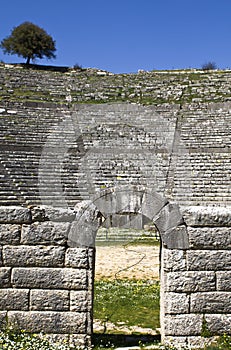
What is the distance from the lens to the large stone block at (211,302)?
530 centimetres

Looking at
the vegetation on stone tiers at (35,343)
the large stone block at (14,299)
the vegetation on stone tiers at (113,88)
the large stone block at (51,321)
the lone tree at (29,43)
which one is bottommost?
the vegetation on stone tiers at (35,343)

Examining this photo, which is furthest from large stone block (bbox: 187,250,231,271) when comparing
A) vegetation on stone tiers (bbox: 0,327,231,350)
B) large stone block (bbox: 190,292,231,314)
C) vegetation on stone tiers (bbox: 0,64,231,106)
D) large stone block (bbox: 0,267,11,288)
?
vegetation on stone tiers (bbox: 0,64,231,106)

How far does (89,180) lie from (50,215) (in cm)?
1033

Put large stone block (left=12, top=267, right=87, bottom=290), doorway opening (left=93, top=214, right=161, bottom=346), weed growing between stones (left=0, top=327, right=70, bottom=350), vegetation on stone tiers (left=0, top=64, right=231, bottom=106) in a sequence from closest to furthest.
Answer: weed growing between stones (left=0, top=327, right=70, bottom=350) < large stone block (left=12, top=267, right=87, bottom=290) < doorway opening (left=93, top=214, right=161, bottom=346) < vegetation on stone tiers (left=0, top=64, right=231, bottom=106)

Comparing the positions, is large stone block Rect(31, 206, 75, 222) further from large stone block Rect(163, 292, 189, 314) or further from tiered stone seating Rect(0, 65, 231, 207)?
tiered stone seating Rect(0, 65, 231, 207)

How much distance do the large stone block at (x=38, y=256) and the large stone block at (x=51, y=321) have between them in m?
0.61

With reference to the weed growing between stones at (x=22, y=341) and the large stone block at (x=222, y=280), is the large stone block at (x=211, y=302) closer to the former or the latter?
the large stone block at (x=222, y=280)

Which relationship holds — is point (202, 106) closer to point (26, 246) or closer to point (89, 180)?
point (89, 180)

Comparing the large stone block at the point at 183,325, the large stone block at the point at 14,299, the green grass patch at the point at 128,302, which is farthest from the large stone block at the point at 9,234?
the green grass patch at the point at 128,302

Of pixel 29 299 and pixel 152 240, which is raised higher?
pixel 152 240

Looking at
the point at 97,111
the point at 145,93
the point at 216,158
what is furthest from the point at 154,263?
the point at 145,93

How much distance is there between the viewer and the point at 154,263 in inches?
467

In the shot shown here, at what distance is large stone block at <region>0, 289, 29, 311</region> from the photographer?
17.3ft

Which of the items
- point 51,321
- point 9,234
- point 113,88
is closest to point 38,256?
point 9,234
